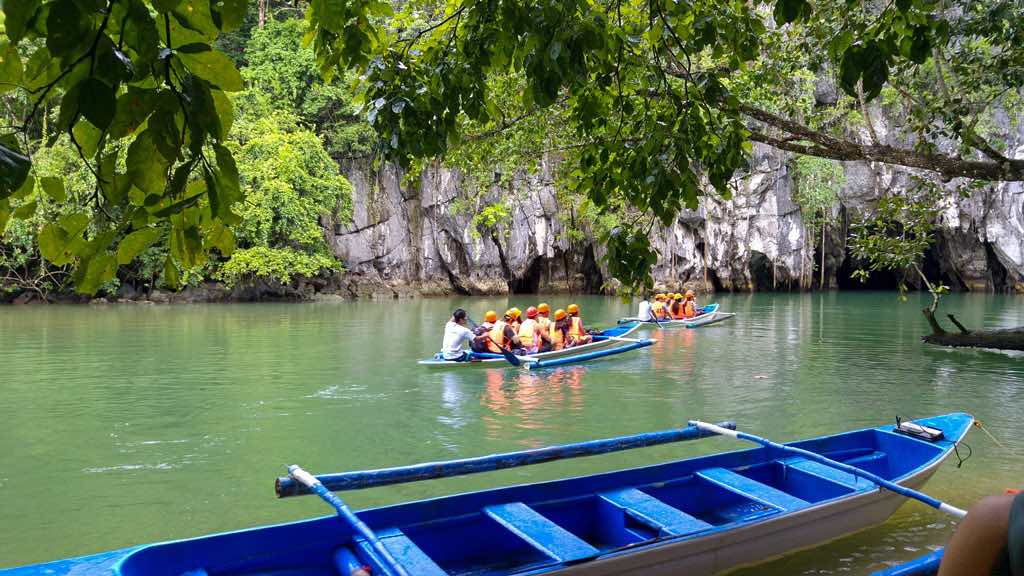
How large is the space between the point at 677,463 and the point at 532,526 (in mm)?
1200

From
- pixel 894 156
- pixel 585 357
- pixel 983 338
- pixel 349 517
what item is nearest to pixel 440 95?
pixel 349 517

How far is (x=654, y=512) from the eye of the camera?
390 cm

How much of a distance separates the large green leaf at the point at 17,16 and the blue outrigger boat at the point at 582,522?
225cm

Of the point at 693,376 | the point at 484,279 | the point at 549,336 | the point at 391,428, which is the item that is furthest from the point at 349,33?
the point at 484,279

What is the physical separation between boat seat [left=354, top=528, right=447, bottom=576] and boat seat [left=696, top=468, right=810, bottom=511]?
6.11 feet

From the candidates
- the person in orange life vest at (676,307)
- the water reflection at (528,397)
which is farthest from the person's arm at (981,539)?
the person in orange life vest at (676,307)

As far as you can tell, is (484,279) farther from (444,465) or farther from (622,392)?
(444,465)

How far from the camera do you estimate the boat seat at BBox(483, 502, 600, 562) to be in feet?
10.9

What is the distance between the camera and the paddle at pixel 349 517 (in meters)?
2.84

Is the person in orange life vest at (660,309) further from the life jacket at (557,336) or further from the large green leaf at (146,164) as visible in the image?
the large green leaf at (146,164)

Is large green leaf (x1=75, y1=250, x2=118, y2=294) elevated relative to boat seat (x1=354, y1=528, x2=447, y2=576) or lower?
elevated

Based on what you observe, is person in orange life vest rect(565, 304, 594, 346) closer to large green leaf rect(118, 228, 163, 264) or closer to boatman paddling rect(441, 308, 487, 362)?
boatman paddling rect(441, 308, 487, 362)

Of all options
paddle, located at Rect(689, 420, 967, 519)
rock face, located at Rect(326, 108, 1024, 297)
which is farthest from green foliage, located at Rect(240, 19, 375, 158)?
paddle, located at Rect(689, 420, 967, 519)

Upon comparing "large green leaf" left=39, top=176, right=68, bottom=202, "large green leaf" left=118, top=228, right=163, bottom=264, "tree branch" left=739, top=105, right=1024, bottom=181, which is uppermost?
"tree branch" left=739, top=105, right=1024, bottom=181
